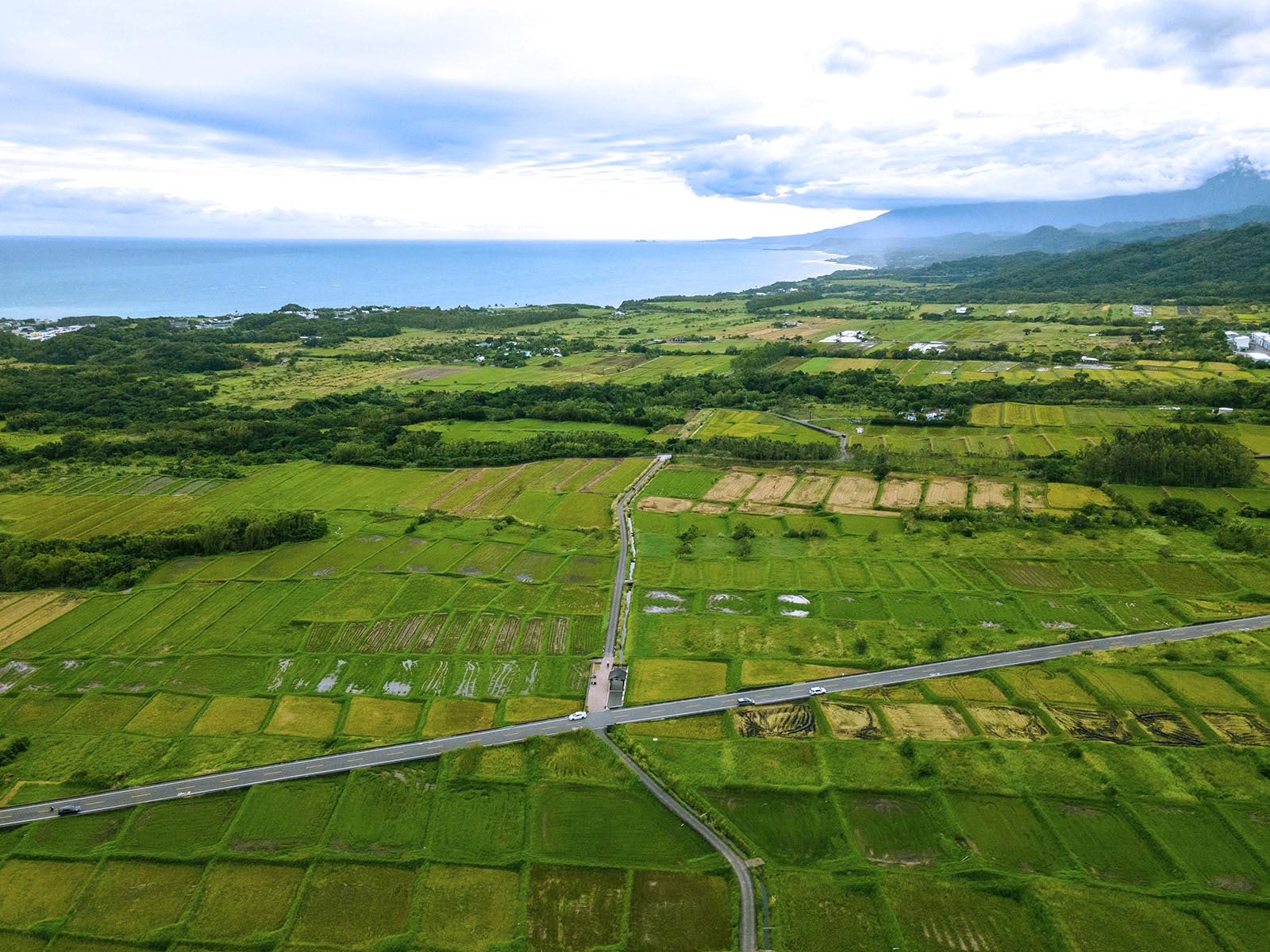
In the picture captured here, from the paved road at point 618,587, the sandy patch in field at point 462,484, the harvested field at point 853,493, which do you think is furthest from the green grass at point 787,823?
the sandy patch in field at point 462,484

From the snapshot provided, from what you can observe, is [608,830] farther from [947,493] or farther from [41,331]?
[41,331]

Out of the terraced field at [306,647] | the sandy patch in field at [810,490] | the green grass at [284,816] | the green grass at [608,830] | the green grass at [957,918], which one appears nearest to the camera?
the green grass at [957,918]

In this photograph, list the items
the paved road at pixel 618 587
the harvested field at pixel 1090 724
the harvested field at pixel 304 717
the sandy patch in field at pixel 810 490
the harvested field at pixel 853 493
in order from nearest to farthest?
the harvested field at pixel 1090 724 → the harvested field at pixel 304 717 → the paved road at pixel 618 587 → the harvested field at pixel 853 493 → the sandy patch in field at pixel 810 490

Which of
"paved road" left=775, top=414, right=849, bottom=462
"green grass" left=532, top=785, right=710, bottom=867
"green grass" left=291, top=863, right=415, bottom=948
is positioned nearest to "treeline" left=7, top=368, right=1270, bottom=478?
"paved road" left=775, top=414, right=849, bottom=462

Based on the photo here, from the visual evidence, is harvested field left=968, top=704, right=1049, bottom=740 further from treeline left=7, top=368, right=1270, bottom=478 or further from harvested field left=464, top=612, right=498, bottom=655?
treeline left=7, top=368, right=1270, bottom=478

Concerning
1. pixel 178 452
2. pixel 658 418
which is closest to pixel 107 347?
pixel 178 452

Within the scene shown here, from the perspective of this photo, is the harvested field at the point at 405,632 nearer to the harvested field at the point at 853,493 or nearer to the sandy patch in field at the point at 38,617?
Result: the sandy patch in field at the point at 38,617
